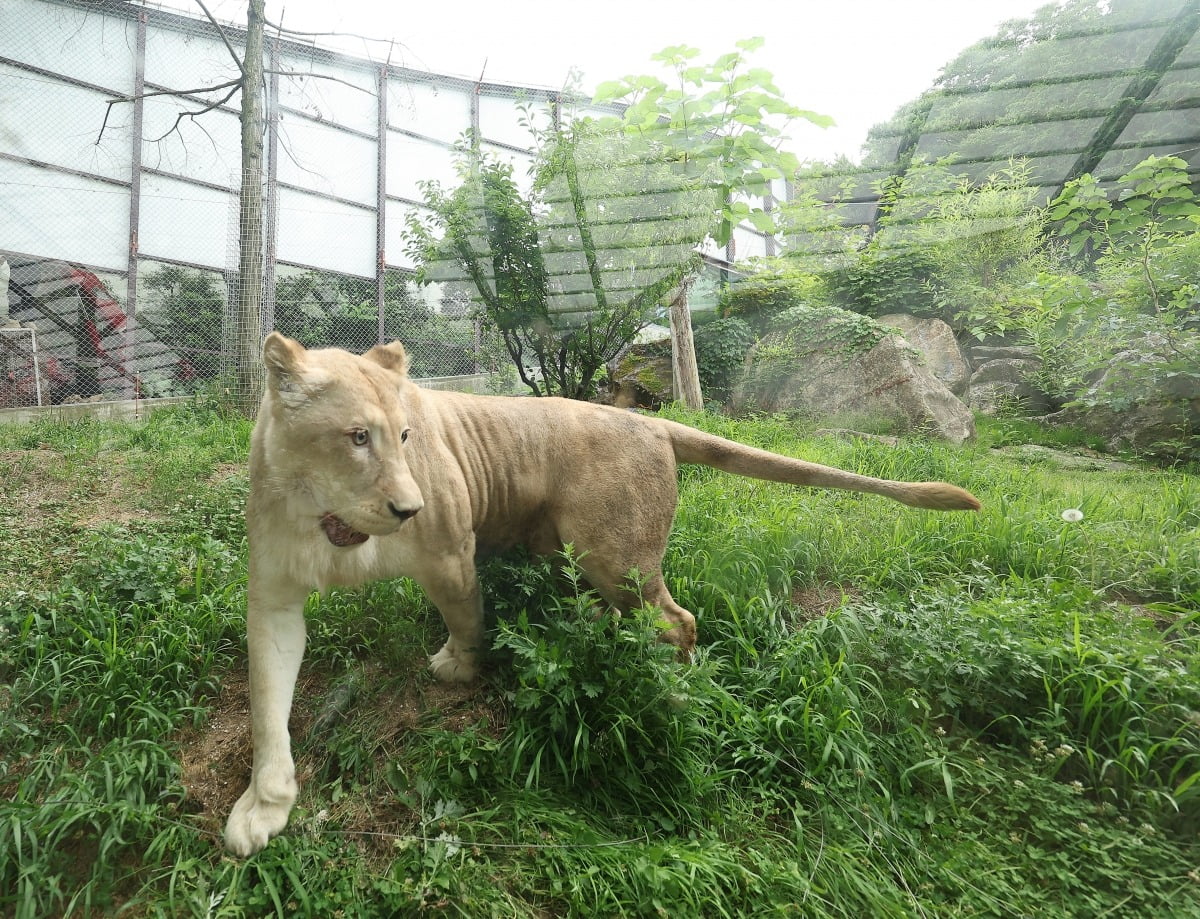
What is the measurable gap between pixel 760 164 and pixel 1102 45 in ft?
6.88

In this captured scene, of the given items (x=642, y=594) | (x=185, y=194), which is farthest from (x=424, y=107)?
(x=642, y=594)

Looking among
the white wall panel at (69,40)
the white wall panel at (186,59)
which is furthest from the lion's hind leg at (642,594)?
the white wall panel at (186,59)

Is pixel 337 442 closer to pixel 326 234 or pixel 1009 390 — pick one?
pixel 326 234

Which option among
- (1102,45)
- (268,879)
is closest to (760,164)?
(1102,45)

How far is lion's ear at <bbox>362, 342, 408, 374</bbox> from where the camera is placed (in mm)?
1922

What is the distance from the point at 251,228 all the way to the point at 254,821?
8.73 feet

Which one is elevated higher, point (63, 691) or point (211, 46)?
point (211, 46)

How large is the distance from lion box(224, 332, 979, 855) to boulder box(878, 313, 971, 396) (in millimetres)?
2438

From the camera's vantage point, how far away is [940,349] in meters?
4.16

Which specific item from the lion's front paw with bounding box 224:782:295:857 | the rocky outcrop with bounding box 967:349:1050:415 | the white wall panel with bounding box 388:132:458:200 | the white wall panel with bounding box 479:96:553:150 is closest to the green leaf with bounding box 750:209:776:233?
the white wall panel with bounding box 479:96:553:150

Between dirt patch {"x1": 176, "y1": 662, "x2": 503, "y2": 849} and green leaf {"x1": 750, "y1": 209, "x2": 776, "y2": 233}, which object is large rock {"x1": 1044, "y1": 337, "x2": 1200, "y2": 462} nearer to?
green leaf {"x1": 750, "y1": 209, "x2": 776, "y2": 233}

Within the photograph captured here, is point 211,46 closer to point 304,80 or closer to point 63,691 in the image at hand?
point 304,80

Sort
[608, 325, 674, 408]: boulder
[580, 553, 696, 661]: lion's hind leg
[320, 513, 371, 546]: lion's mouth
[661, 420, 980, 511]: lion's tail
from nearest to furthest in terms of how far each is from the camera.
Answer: [320, 513, 371, 546]: lion's mouth, [661, 420, 980, 511]: lion's tail, [580, 553, 696, 661]: lion's hind leg, [608, 325, 674, 408]: boulder

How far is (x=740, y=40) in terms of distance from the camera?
12.3ft
